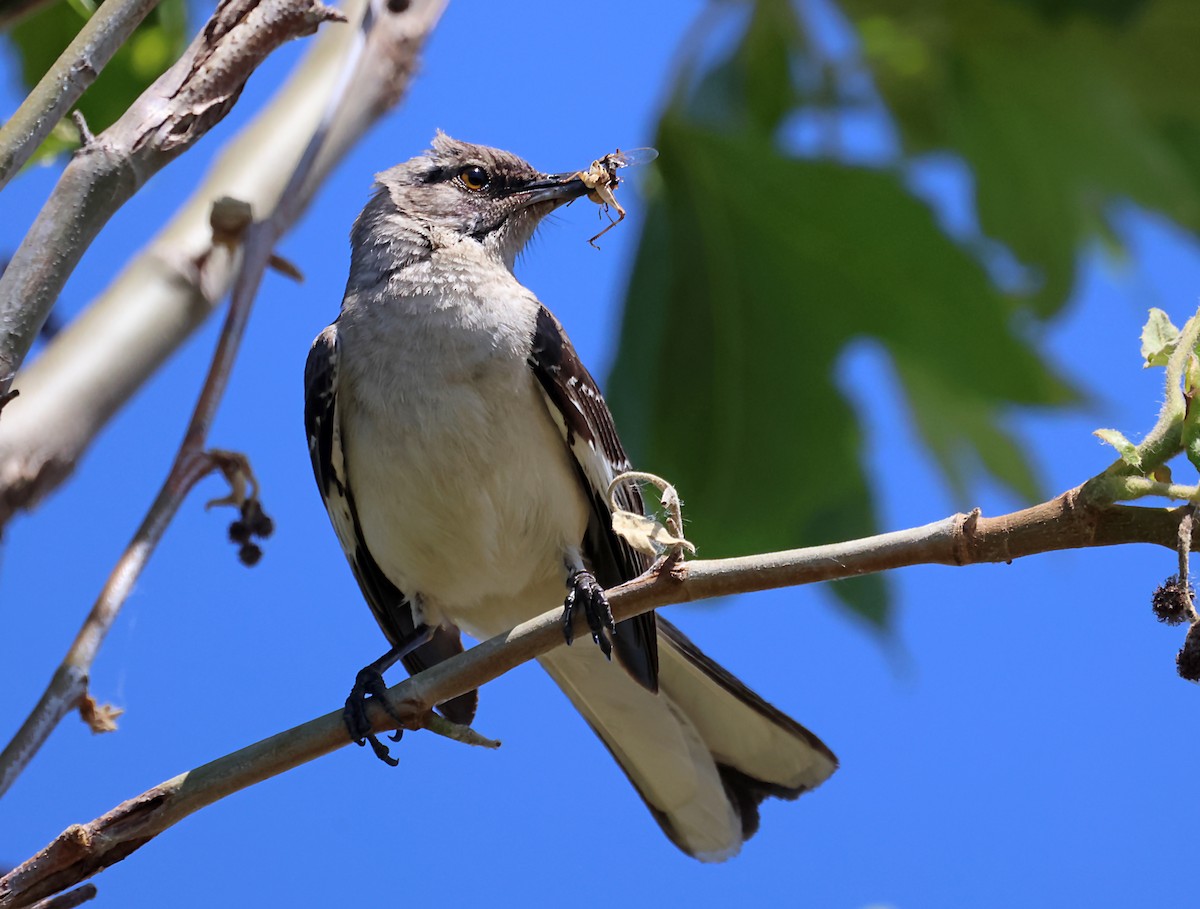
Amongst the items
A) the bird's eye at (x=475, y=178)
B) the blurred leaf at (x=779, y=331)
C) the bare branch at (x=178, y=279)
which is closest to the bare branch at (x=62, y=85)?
the bare branch at (x=178, y=279)

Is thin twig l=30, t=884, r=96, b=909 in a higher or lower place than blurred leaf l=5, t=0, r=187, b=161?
lower

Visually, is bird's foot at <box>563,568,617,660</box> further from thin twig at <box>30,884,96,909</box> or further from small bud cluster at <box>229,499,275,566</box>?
thin twig at <box>30,884,96,909</box>

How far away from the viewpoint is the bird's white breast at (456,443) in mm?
3088

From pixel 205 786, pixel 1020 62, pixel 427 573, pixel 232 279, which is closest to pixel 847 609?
pixel 427 573

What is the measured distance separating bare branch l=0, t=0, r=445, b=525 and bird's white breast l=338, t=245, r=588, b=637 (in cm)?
44

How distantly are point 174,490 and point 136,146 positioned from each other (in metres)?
0.72

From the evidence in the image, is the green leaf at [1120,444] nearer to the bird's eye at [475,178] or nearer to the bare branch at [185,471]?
the bare branch at [185,471]

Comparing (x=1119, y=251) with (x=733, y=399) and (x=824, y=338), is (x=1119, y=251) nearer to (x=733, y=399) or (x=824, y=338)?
(x=824, y=338)

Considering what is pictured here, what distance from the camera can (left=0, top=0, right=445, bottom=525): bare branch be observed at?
2348 millimetres

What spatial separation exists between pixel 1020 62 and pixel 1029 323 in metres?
0.87

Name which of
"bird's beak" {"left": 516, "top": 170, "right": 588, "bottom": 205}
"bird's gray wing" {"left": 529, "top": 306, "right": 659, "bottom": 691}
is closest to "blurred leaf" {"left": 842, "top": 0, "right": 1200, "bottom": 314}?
"bird's beak" {"left": 516, "top": 170, "right": 588, "bottom": 205}

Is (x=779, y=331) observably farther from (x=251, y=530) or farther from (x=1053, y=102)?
(x=251, y=530)

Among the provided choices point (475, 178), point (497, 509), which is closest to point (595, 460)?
point (497, 509)

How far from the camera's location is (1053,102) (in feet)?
13.4
